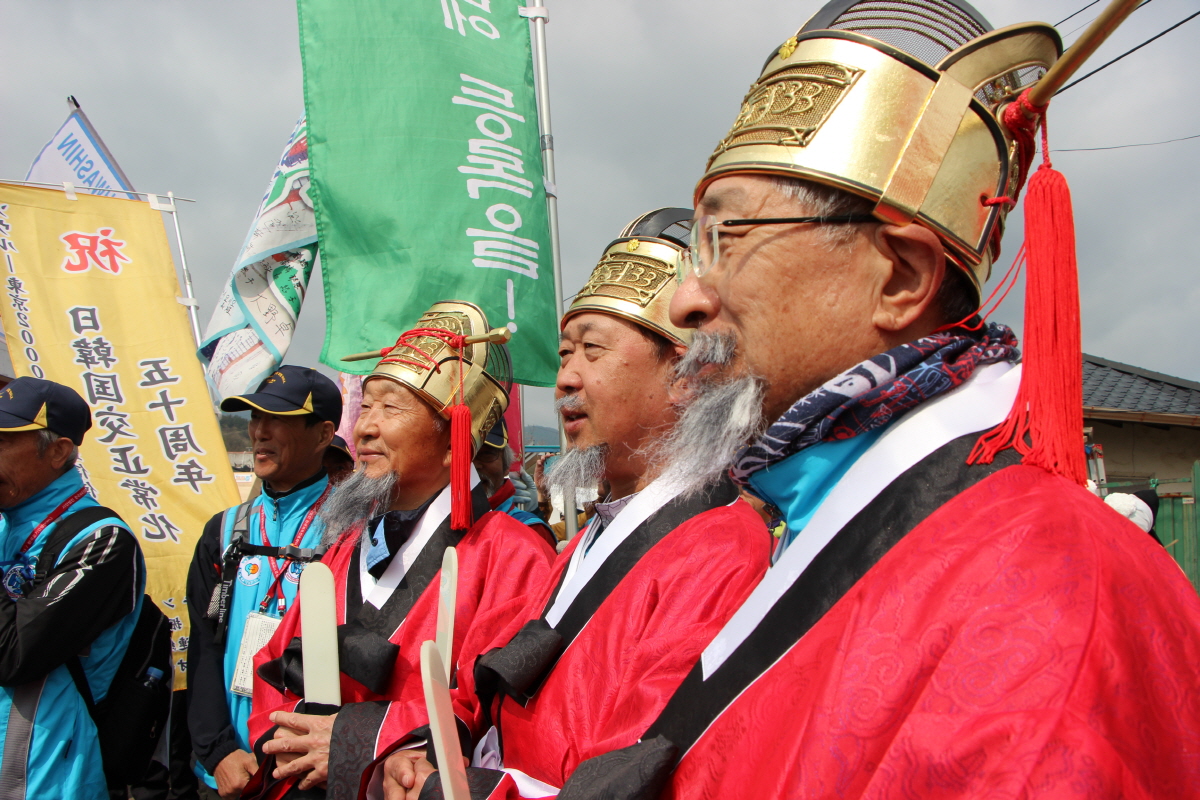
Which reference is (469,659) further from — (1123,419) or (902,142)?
(1123,419)

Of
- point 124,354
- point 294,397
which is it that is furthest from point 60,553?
point 124,354

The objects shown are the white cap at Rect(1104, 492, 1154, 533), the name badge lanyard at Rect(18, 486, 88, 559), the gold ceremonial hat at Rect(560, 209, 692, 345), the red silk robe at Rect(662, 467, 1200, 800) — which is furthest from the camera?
the white cap at Rect(1104, 492, 1154, 533)

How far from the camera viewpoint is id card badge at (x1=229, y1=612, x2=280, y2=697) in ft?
10.4

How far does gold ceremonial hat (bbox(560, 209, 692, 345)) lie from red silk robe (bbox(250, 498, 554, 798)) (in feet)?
2.87

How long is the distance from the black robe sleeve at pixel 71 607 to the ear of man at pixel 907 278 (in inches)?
123

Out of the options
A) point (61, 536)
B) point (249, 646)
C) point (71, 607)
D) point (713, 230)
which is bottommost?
point (249, 646)

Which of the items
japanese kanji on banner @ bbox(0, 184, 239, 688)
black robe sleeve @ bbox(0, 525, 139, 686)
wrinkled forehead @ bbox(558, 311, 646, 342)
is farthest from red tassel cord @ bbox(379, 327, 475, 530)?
japanese kanji on banner @ bbox(0, 184, 239, 688)

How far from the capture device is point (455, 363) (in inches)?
127

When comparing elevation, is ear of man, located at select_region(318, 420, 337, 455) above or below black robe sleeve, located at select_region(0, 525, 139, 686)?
above

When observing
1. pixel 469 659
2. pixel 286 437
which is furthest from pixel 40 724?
pixel 469 659

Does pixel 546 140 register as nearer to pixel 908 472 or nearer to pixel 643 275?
pixel 643 275

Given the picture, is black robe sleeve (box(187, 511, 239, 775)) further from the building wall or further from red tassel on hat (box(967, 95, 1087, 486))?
the building wall

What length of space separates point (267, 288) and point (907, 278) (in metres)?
3.71

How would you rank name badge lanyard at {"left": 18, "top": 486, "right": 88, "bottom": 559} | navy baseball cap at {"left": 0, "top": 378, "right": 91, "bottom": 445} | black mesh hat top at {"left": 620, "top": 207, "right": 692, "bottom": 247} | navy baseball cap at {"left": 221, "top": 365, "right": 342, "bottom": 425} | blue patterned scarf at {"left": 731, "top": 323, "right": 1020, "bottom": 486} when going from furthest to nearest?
navy baseball cap at {"left": 221, "top": 365, "right": 342, "bottom": 425} → navy baseball cap at {"left": 0, "top": 378, "right": 91, "bottom": 445} → name badge lanyard at {"left": 18, "top": 486, "right": 88, "bottom": 559} → black mesh hat top at {"left": 620, "top": 207, "right": 692, "bottom": 247} → blue patterned scarf at {"left": 731, "top": 323, "right": 1020, "bottom": 486}
